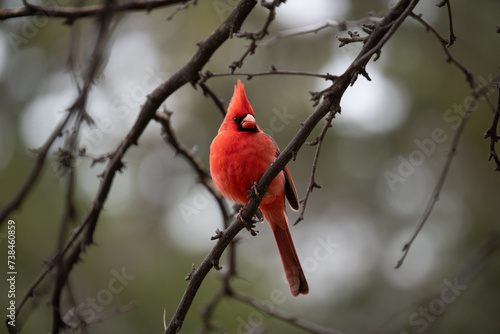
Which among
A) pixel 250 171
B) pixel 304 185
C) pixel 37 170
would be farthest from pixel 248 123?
pixel 304 185

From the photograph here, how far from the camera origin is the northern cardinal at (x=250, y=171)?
308 centimetres

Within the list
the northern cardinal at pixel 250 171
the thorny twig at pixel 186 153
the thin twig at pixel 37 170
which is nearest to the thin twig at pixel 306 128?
the thin twig at pixel 37 170

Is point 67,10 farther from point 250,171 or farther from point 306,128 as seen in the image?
point 306,128

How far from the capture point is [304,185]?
6.96 m

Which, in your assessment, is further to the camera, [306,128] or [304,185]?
[304,185]

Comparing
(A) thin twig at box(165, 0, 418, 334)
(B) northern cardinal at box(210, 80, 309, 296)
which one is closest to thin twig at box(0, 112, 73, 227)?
(A) thin twig at box(165, 0, 418, 334)

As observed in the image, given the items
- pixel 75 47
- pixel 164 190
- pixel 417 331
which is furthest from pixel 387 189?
pixel 75 47

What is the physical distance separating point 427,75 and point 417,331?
Result: 179 inches

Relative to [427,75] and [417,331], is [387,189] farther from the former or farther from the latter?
[417,331]

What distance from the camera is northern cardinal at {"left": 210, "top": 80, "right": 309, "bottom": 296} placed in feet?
10.1

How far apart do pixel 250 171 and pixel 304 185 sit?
3.97m

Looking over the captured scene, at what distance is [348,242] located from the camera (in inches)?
260

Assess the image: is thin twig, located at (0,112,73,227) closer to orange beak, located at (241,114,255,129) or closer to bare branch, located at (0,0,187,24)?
bare branch, located at (0,0,187,24)

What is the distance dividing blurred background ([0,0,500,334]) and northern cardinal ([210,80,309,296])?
1380 mm
